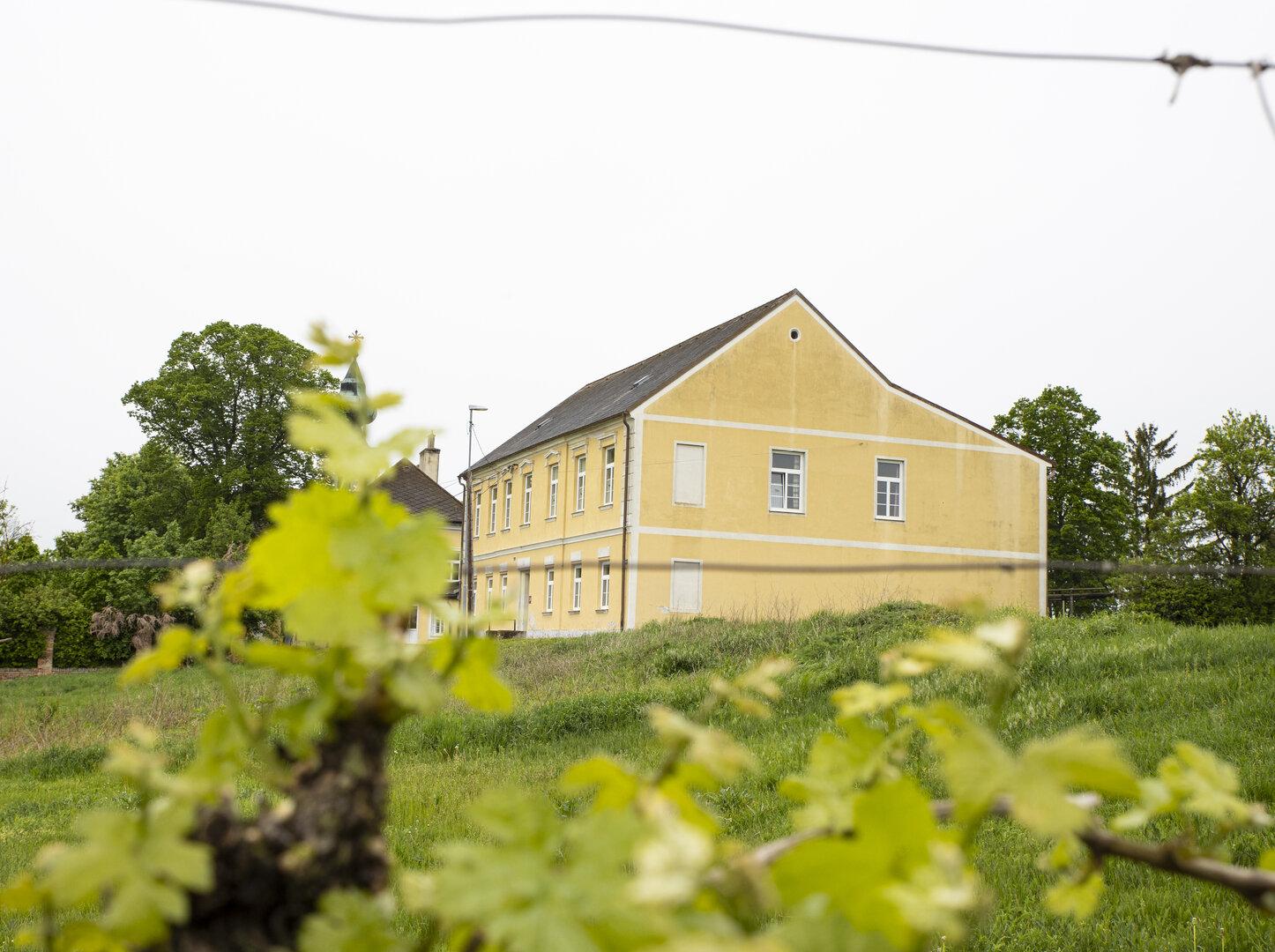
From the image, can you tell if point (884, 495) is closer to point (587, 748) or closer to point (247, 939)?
point (587, 748)

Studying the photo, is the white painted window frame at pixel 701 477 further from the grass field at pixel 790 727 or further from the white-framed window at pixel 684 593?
the grass field at pixel 790 727

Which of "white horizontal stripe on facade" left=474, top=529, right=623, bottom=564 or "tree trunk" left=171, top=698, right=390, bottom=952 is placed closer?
"tree trunk" left=171, top=698, right=390, bottom=952

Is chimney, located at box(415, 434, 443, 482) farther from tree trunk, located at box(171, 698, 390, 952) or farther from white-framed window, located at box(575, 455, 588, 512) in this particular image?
tree trunk, located at box(171, 698, 390, 952)

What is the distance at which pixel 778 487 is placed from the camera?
2875cm

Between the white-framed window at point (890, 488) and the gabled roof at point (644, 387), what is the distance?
1.96 meters

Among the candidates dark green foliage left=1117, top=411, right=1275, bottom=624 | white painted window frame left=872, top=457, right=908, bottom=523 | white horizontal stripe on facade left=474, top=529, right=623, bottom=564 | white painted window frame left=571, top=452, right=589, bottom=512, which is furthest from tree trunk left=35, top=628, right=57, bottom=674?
dark green foliage left=1117, top=411, right=1275, bottom=624

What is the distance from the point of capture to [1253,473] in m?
31.2

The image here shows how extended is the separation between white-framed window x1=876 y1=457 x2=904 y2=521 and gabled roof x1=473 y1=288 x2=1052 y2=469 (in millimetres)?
1960

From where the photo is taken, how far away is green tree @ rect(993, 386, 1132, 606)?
134 ft

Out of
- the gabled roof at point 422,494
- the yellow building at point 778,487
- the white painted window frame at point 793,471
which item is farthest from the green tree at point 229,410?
the white painted window frame at point 793,471

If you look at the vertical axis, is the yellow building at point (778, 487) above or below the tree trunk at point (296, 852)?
above

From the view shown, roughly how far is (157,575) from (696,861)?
3971 centimetres

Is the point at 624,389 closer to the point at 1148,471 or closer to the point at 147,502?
the point at 147,502

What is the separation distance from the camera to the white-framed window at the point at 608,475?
1120 inches
